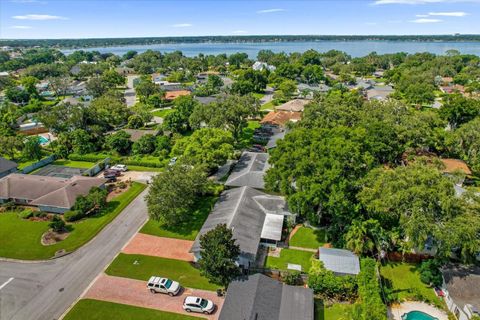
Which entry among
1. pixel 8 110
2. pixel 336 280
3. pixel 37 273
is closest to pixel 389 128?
pixel 336 280

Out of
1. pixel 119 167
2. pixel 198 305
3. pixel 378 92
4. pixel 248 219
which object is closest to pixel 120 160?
pixel 119 167

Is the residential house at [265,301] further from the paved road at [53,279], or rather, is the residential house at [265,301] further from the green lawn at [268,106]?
the green lawn at [268,106]

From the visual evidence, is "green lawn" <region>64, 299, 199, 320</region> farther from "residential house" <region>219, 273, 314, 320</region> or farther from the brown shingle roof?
the brown shingle roof

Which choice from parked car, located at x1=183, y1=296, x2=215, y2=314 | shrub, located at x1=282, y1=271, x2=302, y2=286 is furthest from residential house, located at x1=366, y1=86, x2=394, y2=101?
parked car, located at x1=183, y1=296, x2=215, y2=314

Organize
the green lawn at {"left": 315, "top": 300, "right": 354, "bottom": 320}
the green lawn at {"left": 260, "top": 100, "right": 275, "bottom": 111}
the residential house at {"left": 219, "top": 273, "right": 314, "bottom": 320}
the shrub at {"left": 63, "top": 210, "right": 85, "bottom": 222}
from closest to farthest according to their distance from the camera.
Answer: the residential house at {"left": 219, "top": 273, "right": 314, "bottom": 320} → the green lawn at {"left": 315, "top": 300, "right": 354, "bottom": 320} → the shrub at {"left": 63, "top": 210, "right": 85, "bottom": 222} → the green lawn at {"left": 260, "top": 100, "right": 275, "bottom": 111}

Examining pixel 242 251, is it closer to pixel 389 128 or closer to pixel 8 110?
pixel 389 128
